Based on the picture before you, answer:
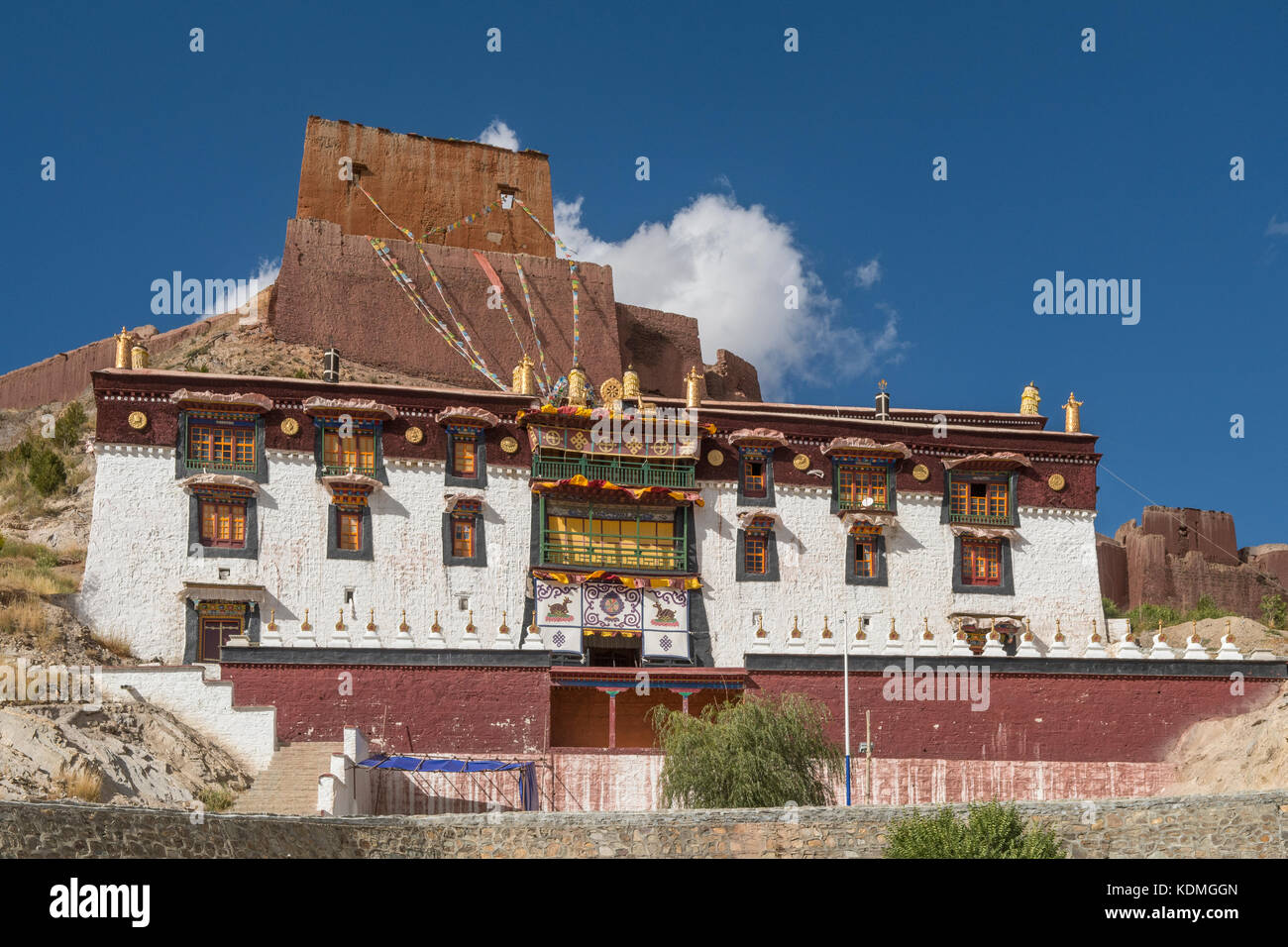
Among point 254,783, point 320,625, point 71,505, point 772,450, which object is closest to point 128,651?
point 320,625

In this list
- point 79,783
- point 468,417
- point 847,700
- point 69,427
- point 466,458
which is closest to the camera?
point 79,783

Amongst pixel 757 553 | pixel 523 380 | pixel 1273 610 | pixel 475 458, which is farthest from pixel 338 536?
pixel 1273 610

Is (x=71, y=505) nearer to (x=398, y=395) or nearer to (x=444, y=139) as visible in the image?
(x=398, y=395)

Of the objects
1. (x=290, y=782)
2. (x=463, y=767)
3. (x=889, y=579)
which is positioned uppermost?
→ (x=889, y=579)

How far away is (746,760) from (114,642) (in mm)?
14152

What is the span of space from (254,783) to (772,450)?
14951mm

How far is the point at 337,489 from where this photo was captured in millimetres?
36562

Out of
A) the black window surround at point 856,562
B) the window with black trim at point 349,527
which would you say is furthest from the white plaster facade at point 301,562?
the black window surround at point 856,562

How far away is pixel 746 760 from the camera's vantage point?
28.6 meters

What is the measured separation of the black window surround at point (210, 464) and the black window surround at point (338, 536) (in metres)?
1.67

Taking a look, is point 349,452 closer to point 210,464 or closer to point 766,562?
point 210,464

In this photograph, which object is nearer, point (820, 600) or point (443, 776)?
point (443, 776)

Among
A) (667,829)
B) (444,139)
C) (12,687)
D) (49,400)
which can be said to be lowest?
(667,829)

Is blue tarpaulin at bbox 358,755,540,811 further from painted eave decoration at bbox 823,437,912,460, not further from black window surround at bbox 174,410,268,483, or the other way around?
painted eave decoration at bbox 823,437,912,460
